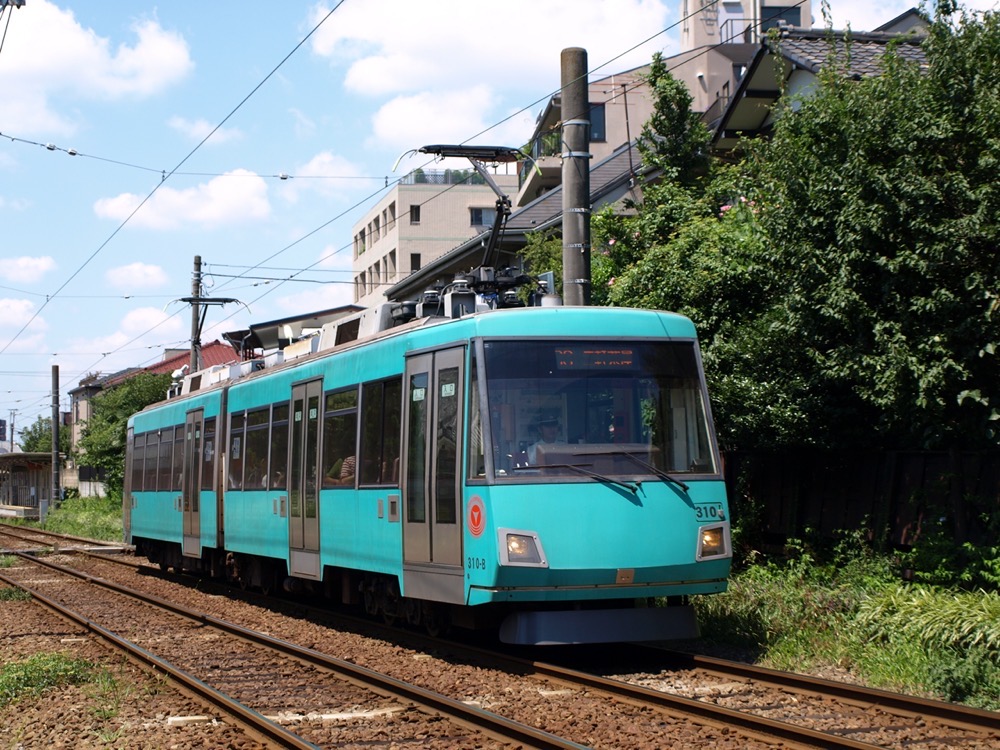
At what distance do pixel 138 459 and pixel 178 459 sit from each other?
164 inches

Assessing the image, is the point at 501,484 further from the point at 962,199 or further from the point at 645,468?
the point at 962,199

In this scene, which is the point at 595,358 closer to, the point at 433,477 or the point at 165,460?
the point at 433,477

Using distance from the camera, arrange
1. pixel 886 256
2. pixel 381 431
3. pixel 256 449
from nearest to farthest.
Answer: pixel 886 256, pixel 381 431, pixel 256 449

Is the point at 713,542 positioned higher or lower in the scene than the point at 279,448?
lower

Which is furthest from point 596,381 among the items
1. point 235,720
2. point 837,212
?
point 235,720

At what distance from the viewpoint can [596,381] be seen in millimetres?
10703

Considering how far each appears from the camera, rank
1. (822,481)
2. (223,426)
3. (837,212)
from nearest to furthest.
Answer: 1. (837,212)
2. (822,481)
3. (223,426)

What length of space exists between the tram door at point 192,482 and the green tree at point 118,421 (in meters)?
32.0

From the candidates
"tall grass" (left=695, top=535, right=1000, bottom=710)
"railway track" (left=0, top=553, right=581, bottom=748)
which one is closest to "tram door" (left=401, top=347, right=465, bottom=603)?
"railway track" (left=0, top=553, right=581, bottom=748)

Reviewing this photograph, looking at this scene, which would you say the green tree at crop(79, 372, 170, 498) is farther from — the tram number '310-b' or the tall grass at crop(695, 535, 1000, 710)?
the tram number '310-b'

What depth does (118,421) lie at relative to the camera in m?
54.0

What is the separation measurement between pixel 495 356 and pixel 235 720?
353 cm

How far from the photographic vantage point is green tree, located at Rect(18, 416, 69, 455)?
304 ft

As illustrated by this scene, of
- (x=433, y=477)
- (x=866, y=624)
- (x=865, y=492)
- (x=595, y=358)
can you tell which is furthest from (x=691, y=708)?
(x=865, y=492)
